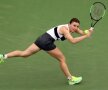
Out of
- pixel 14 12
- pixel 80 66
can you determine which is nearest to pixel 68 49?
pixel 80 66

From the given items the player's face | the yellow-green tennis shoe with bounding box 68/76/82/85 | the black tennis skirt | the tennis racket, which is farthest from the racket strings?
the yellow-green tennis shoe with bounding box 68/76/82/85

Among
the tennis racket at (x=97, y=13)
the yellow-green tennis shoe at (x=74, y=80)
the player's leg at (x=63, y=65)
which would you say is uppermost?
the tennis racket at (x=97, y=13)

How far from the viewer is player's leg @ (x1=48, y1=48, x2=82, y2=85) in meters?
8.71

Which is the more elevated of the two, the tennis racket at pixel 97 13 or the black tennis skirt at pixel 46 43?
the tennis racket at pixel 97 13

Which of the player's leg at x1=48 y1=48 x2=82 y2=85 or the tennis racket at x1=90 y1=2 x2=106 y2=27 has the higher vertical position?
the tennis racket at x1=90 y1=2 x2=106 y2=27

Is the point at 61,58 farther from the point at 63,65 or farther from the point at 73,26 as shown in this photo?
the point at 73,26

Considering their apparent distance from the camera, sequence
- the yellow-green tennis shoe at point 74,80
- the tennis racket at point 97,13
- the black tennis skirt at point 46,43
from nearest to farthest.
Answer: the black tennis skirt at point 46,43 → the yellow-green tennis shoe at point 74,80 → the tennis racket at point 97,13

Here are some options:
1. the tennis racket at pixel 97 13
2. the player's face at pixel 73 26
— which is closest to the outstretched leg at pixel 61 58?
the player's face at pixel 73 26

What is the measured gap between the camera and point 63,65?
345 inches

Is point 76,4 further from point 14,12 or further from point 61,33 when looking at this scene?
point 61,33

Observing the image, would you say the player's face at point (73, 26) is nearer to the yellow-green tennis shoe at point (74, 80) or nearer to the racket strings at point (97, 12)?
the racket strings at point (97, 12)

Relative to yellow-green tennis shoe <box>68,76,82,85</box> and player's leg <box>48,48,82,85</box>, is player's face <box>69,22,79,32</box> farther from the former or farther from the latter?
yellow-green tennis shoe <box>68,76,82,85</box>

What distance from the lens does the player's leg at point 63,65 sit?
8711 millimetres

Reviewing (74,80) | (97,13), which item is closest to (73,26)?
(97,13)
